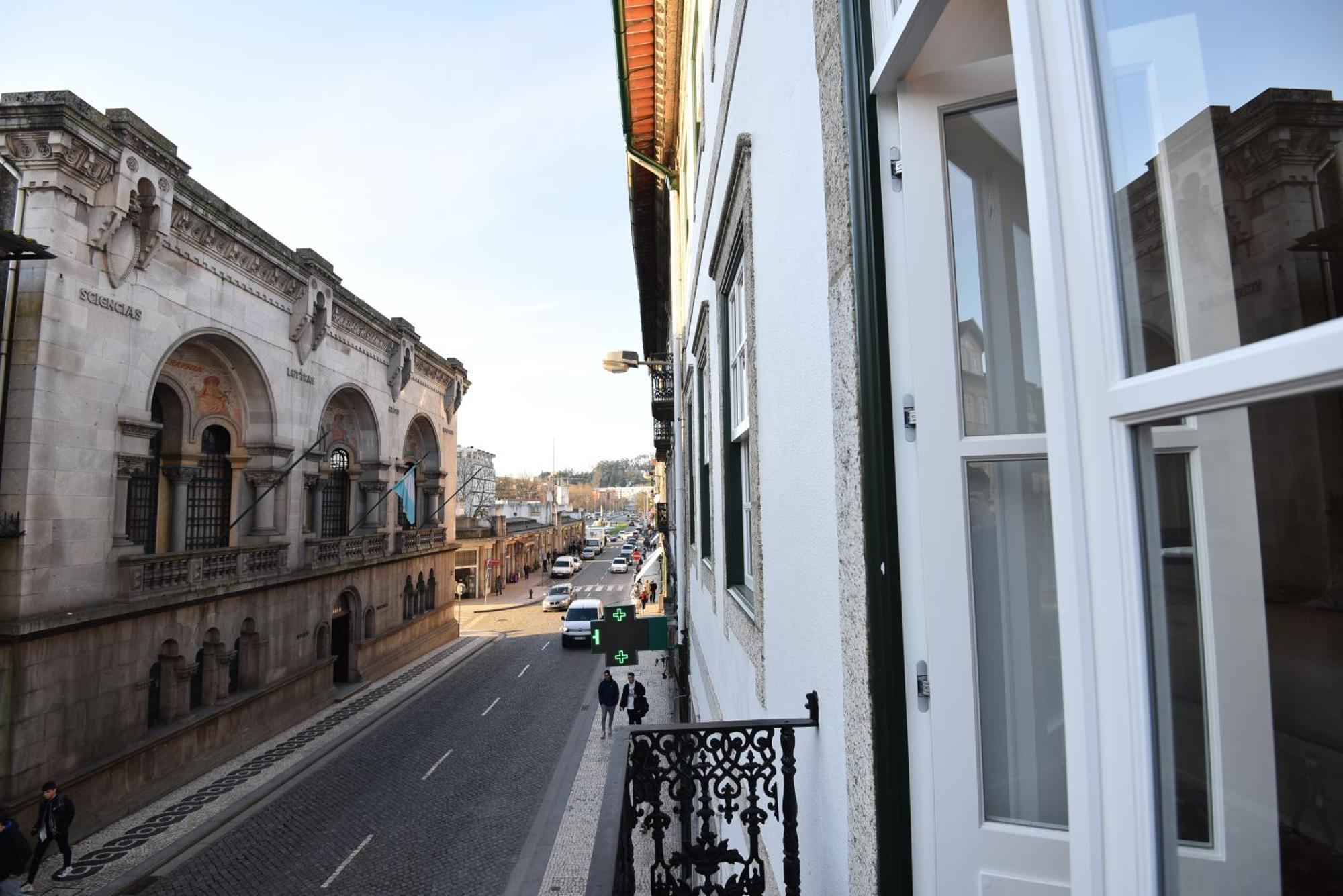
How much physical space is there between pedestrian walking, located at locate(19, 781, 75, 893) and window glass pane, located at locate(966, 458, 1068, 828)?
11731 mm

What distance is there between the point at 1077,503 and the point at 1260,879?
506mm

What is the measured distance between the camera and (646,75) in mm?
11633

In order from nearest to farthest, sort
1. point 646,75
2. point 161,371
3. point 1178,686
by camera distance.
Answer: point 1178,686, point 646,75, point 161,371

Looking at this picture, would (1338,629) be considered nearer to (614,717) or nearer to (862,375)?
(862,375)

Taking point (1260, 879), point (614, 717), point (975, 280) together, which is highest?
point (975, 280)

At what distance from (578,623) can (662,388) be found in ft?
29.4

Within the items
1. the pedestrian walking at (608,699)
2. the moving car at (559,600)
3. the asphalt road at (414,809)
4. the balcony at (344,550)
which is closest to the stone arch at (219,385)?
the balcony at (344,550)

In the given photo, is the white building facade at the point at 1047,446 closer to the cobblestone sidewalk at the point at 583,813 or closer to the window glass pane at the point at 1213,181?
the window glass pane at the point at 1213,181

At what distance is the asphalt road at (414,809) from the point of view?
348 inches

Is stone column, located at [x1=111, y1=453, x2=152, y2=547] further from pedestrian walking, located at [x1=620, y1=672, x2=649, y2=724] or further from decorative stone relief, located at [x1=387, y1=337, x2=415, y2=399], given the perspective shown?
decorative stone relief, located at [x1=387, y1=337, x2=415, y2=399]

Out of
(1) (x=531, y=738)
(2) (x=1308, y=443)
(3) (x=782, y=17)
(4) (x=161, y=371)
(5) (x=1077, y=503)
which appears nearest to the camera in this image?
(2) (x=1308, y=443)

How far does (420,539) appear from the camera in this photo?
948 inches

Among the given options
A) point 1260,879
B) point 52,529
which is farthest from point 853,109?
point 52,529

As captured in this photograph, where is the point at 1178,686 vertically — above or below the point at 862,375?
below
